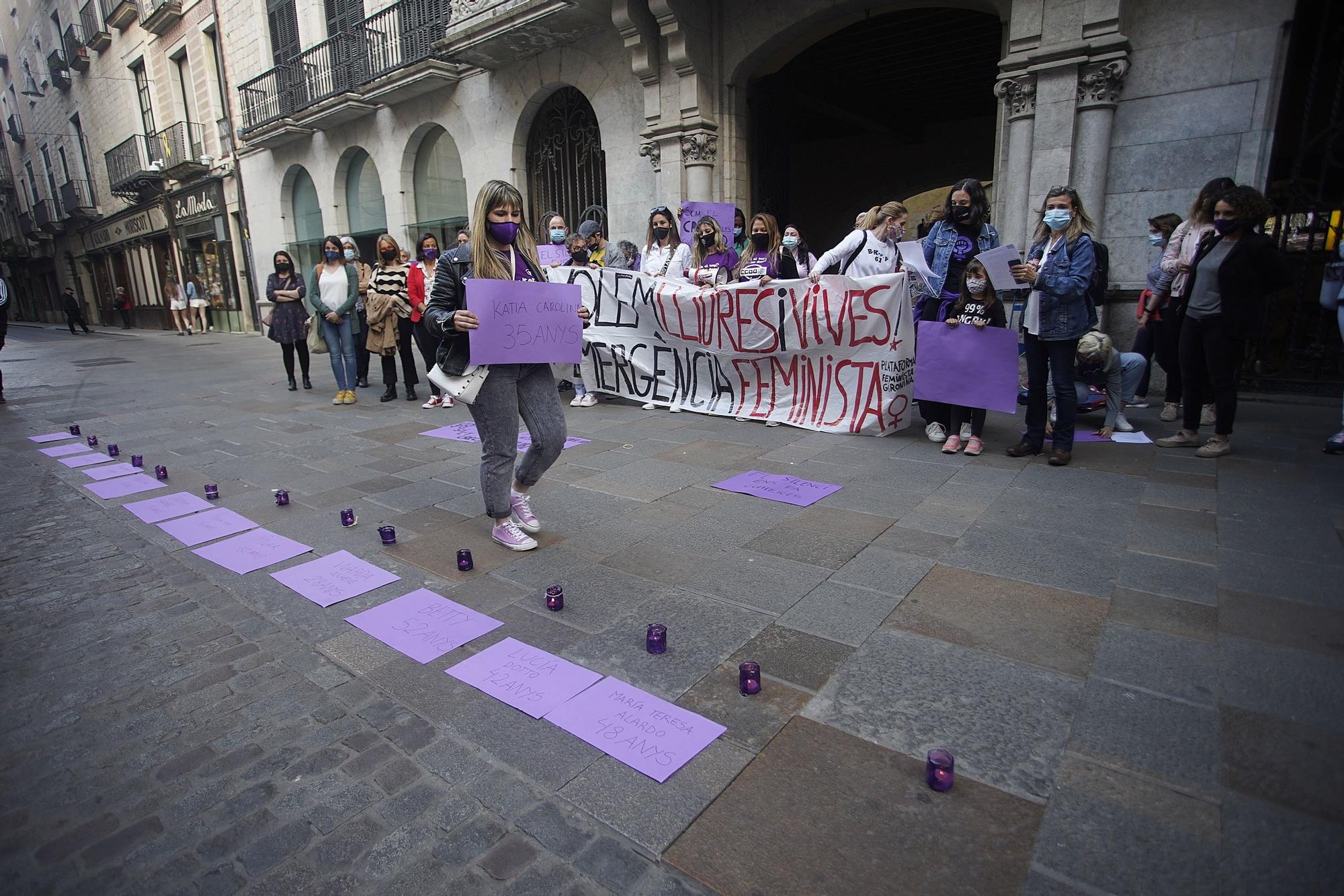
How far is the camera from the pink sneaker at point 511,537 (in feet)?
12.2

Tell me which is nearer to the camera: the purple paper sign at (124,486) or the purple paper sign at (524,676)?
the purple paper sign at (524,676)

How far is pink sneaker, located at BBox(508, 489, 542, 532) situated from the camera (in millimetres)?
3887

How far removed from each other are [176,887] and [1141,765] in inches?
99.7

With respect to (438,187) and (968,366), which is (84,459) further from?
(438,187)

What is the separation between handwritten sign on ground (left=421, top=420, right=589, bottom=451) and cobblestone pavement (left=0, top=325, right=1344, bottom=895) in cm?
151

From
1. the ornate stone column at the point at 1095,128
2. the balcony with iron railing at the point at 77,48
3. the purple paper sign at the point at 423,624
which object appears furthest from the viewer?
the balcony with iron railing at the point at 77,48

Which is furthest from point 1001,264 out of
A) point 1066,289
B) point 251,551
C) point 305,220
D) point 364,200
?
point 305,220

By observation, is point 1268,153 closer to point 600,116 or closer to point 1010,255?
point 1010,255

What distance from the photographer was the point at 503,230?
3.48m

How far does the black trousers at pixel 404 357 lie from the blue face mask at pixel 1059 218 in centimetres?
683

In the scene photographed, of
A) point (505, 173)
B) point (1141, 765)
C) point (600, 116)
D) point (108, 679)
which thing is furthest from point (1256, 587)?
point (505, 173)

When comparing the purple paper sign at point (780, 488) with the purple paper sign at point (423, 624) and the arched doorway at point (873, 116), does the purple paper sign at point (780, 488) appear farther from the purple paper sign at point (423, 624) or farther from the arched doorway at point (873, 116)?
the arched doorway at point (873, 116)

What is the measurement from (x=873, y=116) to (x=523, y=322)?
16419 mm

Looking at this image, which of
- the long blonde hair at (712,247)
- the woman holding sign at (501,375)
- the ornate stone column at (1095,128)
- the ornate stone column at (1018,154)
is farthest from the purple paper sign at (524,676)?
the ornate stone column at (1095,128)
